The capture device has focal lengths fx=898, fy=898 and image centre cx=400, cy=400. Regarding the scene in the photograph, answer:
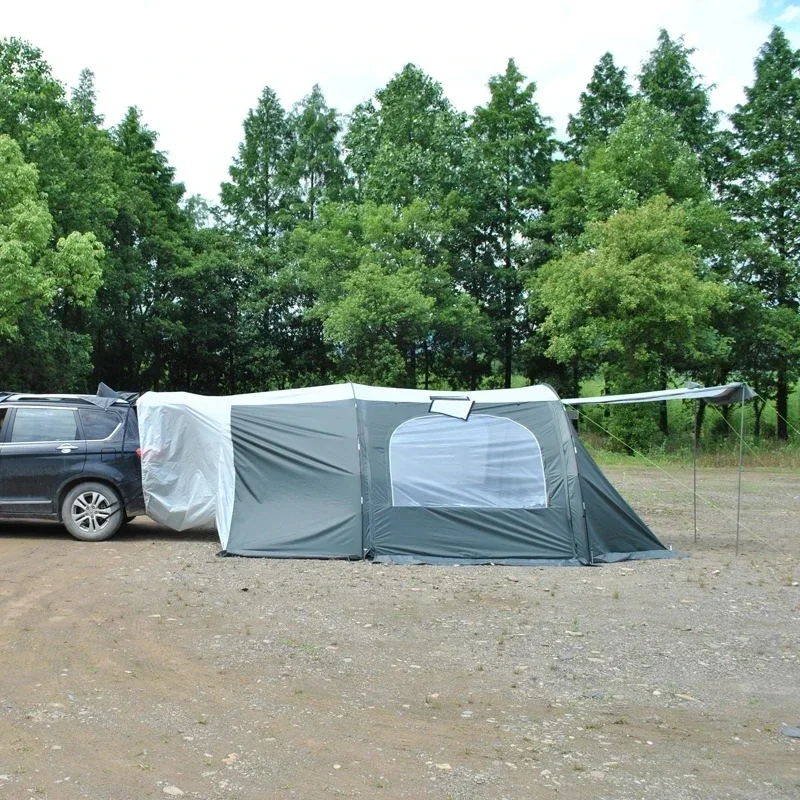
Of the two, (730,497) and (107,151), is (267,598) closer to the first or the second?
(730,497)

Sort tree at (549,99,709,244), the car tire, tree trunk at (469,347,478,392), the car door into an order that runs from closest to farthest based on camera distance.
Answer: the car door < the car tire < tree at (549,99,709,244) < tree trunk at (469,347,478,392)

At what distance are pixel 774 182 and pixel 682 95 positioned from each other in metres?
5.45

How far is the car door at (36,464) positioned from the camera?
399 inches

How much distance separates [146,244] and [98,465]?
86.7ft

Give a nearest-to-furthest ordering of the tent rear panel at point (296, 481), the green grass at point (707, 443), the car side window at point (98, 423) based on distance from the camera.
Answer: the tent rear panel at point (296, 481) < the car side window at point (98, 423) < the green grass at point (707, 443)

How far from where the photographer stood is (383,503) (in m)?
9.80

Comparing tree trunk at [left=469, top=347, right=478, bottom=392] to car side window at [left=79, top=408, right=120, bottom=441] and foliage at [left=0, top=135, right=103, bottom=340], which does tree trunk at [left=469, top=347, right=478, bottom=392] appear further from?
car side window at [left=79, top=408, right=120, bottom=441]

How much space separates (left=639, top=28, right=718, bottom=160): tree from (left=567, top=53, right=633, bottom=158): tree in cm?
170

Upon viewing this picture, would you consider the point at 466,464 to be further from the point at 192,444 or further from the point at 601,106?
the point at 601,106

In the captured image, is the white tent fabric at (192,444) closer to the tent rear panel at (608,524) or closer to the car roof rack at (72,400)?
the car roof rack at (72,400)

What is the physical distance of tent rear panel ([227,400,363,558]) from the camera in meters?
9.67

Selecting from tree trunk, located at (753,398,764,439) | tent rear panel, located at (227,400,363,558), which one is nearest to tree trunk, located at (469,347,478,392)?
tree trunk, located at (753,398,764,439)

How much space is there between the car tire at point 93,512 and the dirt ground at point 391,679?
2.37 ft

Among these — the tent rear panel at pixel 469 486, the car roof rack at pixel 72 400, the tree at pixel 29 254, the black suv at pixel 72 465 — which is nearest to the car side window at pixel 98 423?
the black suv at pixel 72 465
